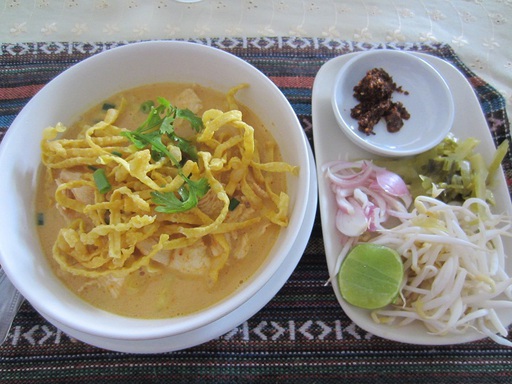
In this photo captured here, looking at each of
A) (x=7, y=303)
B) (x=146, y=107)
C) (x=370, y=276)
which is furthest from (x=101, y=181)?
(x=370, y=276)

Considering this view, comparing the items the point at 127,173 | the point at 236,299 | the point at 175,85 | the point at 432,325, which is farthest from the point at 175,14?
the point at 432,325

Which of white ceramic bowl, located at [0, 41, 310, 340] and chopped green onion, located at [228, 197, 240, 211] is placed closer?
white ceramic bowl, located at [0, 41, 310, 340]

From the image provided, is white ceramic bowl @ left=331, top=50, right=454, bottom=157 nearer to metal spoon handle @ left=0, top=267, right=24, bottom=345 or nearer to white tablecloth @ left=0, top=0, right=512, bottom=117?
white tablecloth @ left=0, top=0, right=512, bottom=117

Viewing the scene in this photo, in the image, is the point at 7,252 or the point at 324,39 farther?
the point at 324,39

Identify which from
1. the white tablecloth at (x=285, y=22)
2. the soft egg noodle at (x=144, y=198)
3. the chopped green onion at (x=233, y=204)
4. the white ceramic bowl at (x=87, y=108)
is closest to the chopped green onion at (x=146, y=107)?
the white ceramic bowl at (x=87, y=108)

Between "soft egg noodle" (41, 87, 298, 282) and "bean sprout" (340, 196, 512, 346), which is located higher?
"soft egg noodle" (41, 87, 298, 282)

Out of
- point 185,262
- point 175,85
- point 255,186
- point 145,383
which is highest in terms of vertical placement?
point 175,85

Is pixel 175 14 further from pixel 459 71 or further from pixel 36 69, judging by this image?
pixel 459 71

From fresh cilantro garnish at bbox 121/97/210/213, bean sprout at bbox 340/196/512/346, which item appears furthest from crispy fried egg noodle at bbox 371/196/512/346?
fresh cilantro garnish at bbox 121/97/210/213
